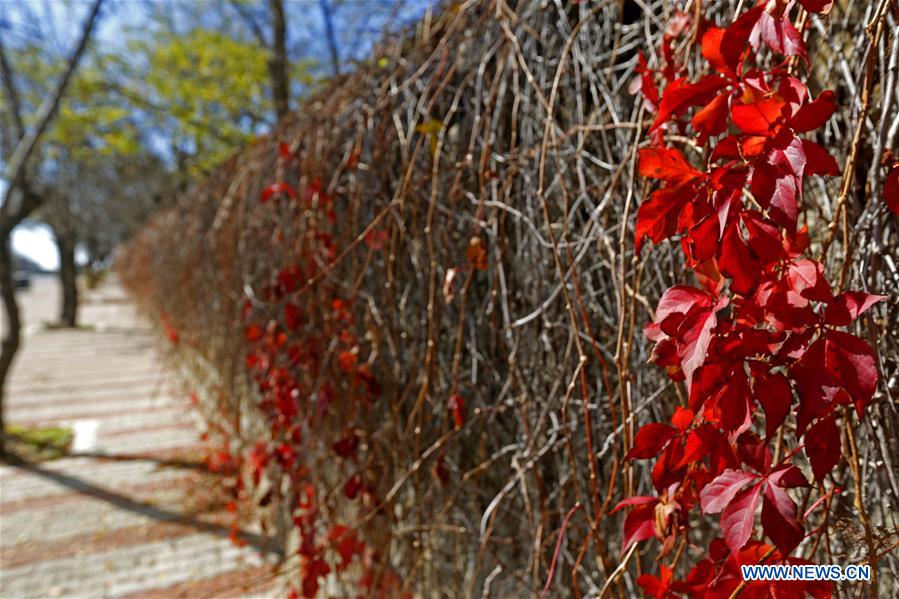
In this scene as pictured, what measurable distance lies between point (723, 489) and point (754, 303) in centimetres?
28

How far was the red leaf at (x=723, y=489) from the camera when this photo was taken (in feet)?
2.88

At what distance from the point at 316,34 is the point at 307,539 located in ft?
35.7

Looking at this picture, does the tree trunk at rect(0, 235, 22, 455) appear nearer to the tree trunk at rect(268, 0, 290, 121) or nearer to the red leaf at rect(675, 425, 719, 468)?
the tree trunk at rect(268, 0, 290, 121)

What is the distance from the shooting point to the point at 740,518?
2.79 feet

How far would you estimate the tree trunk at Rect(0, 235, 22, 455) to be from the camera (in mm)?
5568

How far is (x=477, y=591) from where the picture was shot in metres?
1.86

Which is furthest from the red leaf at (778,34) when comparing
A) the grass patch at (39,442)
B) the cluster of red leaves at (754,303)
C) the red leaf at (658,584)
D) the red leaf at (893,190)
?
the grass patch at (39,442)

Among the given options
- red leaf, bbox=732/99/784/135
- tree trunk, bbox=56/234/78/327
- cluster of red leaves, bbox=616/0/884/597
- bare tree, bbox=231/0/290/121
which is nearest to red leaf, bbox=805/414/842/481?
cluster of red leaves, bbox=616/0/884/597

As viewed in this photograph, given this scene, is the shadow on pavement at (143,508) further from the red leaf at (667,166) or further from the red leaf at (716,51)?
the red leaf at (716,51)

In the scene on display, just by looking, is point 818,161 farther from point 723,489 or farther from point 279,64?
point 279,64

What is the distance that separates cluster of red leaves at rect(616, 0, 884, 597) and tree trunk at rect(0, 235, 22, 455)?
6.44 m

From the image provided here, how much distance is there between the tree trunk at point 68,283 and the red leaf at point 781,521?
50.8 feet

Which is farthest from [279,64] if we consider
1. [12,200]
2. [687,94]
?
[687,94]

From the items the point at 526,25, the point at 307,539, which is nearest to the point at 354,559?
the point at 307,539
